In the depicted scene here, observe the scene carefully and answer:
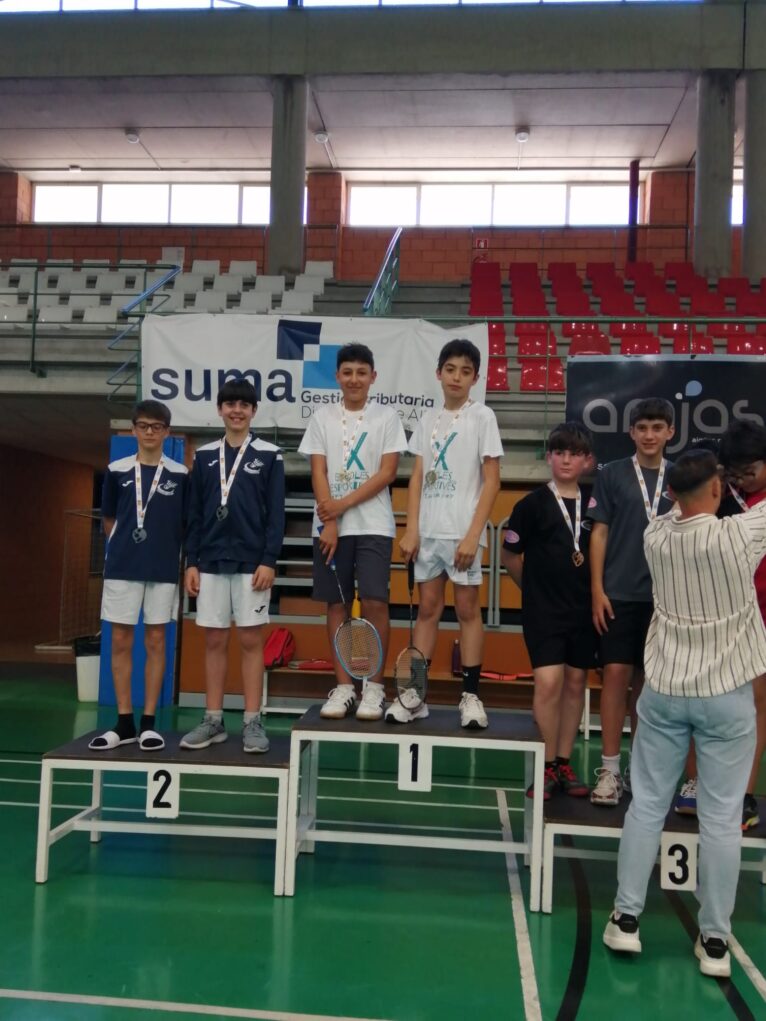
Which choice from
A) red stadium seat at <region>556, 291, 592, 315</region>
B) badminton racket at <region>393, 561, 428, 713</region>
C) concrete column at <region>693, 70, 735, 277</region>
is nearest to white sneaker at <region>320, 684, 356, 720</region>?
badminton racket at <region>393, 561, 428, 713</region>

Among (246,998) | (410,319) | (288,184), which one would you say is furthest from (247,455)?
(288,184)

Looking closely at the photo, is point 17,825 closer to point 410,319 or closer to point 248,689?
point 248,689

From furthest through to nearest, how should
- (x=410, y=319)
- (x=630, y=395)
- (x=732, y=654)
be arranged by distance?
(x=410, y=319) → (x=630, y=395) → (x=732, y=654)

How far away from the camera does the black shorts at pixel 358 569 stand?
396 cm

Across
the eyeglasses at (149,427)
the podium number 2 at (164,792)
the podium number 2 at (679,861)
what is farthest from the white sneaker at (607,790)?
the eyeglasses at (149,427)

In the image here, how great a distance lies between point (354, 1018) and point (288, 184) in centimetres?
Result: 1347

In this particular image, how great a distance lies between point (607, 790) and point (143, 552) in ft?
7.54

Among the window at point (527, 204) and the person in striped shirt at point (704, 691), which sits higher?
the window at point (527, 204)

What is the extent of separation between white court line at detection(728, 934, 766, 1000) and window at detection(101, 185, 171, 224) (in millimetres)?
19379

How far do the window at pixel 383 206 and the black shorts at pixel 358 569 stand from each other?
16.3 metres

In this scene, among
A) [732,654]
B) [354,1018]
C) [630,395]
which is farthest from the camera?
[630,395]

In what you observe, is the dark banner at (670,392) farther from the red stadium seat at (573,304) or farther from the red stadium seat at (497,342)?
the red stadium seat at (573,304)

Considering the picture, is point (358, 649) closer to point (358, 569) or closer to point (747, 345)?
point (358, 569)

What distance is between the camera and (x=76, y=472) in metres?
15.9
